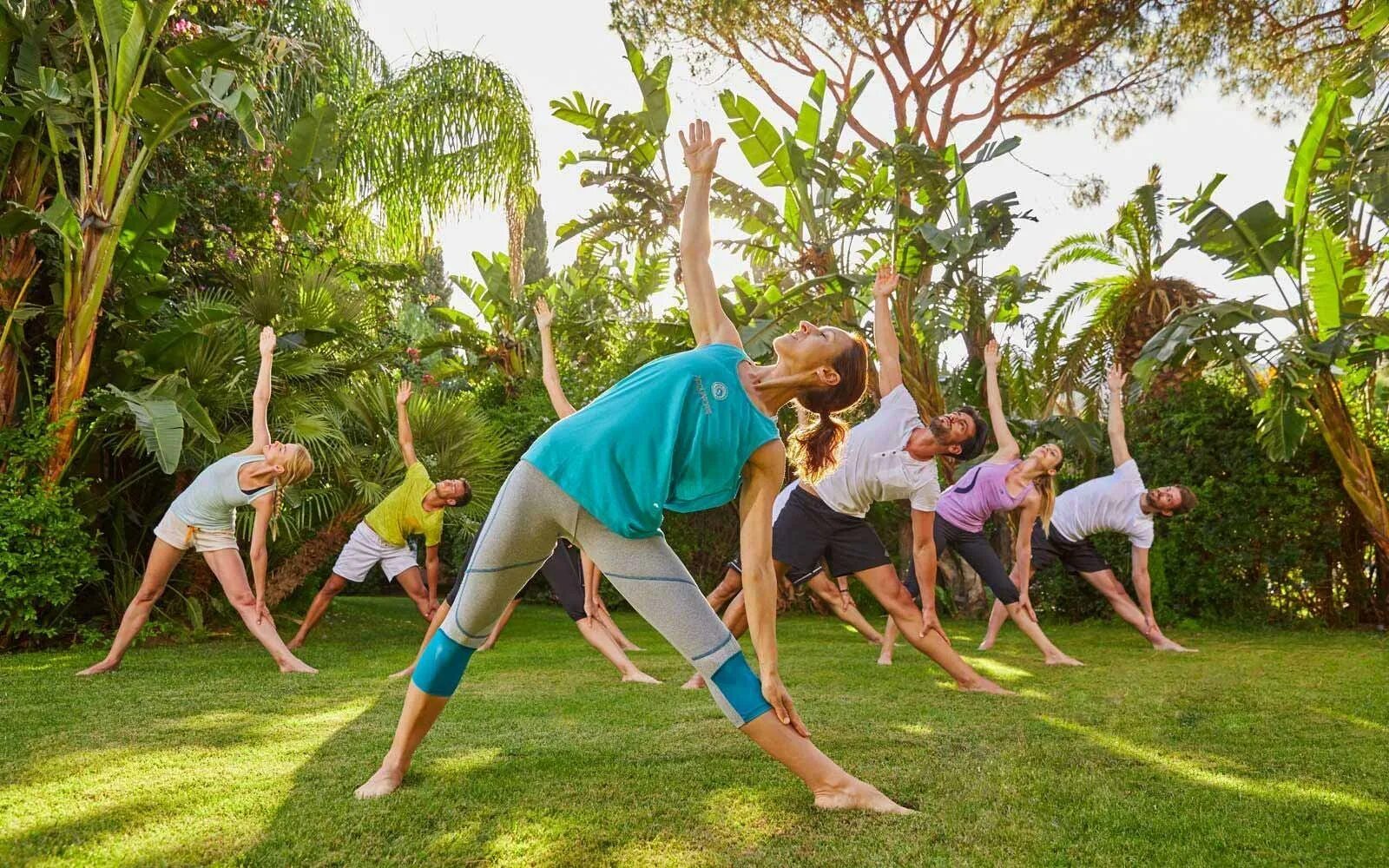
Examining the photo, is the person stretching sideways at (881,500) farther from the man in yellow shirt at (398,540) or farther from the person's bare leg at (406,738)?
the man in yellow shirt at (398,540)

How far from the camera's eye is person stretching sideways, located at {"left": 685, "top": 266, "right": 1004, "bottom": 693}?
5852mm

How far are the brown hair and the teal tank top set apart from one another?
245 millimetres

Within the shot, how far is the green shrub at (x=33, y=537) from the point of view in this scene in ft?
25.5

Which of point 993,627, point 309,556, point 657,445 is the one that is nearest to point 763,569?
point 657,445

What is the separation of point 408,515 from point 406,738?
186 inches

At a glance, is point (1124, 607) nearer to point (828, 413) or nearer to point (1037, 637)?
point (1037, 637)

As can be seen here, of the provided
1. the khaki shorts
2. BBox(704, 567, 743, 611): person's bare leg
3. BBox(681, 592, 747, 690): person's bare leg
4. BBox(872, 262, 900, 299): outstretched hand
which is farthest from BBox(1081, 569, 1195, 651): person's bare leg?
the khaki shorts

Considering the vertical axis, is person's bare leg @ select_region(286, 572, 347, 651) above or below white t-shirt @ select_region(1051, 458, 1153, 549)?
below

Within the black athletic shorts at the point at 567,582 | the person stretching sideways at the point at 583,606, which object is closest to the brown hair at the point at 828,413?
the person stretching sideways at the point at 583,606

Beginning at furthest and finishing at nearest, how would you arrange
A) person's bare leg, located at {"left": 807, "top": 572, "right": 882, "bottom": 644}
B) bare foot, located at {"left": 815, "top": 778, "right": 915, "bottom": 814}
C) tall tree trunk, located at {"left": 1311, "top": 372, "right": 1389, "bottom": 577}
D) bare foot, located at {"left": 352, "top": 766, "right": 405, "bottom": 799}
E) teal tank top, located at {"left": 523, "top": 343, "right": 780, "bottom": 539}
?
1. tall tree trunk, located at {"left": 1311, "top": 372, "right": 1389, "bottom": 577}
2. person's bare leg, located at {"left": 807, "top": 572, "right": 882, "bottom": 644}
3. bare foot, located at {"left": 352, "top": 766, "right": 405, "bottom": 799}
4. bare foot, located at {"left": 815, "top": 778, "right": 915, "bottom": 814}
5. teal tank top, located at {"left": 523, "top": 343, "right": 780, "bottom": 539}

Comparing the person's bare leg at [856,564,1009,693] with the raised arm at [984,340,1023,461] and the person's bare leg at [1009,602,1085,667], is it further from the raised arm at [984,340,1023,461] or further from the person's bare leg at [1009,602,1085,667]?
the raised arm at [984,340,1023,461]

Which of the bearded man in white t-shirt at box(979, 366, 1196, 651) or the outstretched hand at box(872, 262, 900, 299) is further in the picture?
the bearded man in white t-shirt at box(979, 366, 1196, 651)

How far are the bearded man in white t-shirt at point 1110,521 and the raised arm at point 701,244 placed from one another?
5.66m

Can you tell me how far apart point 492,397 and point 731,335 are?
12.7 m
